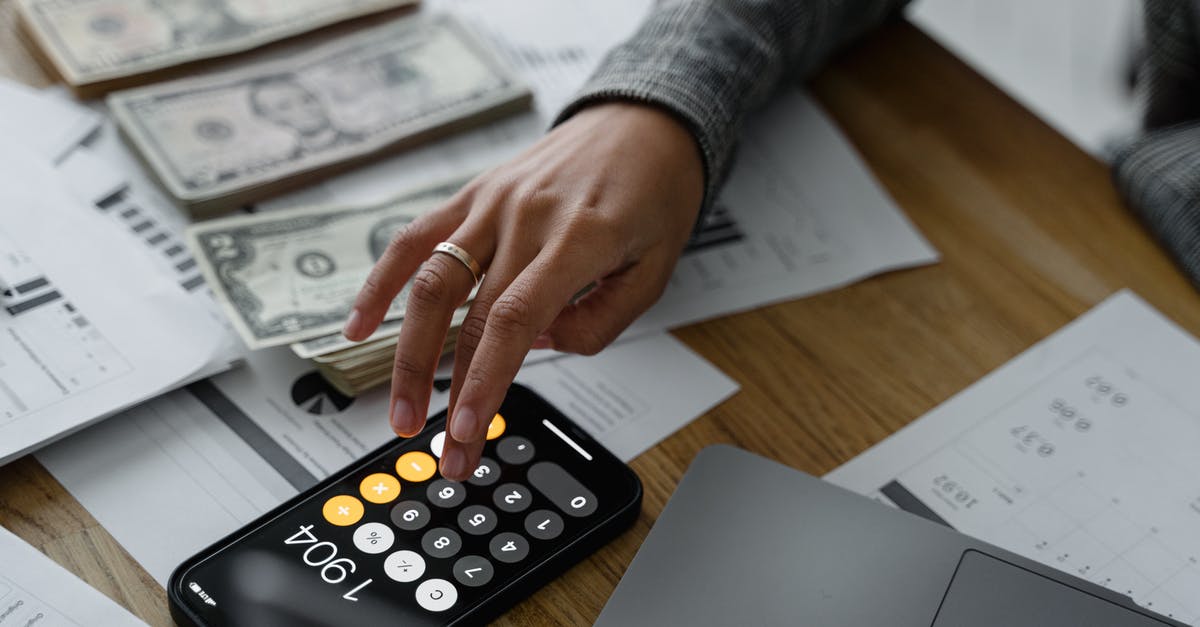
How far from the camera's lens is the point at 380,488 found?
48cm

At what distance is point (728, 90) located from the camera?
643mm

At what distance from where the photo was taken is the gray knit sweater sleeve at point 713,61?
2.02ft

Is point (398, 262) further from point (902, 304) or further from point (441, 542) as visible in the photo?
point (902, 304)

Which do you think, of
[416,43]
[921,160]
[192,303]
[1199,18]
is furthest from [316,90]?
[1199,18]

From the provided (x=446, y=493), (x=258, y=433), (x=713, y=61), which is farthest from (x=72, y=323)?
(x=713, y=61)

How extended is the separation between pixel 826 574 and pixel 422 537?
0.18m

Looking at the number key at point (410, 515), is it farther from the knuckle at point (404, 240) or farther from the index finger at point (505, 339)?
the knuckle at point (404, 240)

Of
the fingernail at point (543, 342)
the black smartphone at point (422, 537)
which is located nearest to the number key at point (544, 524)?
the black smartphone at point (422, 537)

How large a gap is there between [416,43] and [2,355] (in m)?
0.37

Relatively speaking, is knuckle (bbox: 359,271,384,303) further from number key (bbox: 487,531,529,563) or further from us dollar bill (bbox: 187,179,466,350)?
number key (bbox: 487,531,529,563)

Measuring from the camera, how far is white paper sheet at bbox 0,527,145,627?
1.40 feet

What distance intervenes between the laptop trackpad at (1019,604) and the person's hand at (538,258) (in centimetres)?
21

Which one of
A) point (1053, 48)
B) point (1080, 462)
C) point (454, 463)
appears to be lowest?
point (1053, 48)

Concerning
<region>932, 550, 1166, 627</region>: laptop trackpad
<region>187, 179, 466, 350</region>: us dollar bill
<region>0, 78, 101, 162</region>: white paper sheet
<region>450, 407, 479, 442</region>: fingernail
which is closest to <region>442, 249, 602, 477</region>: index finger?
<region>450, 407, 479, 442</region>: fingernail
